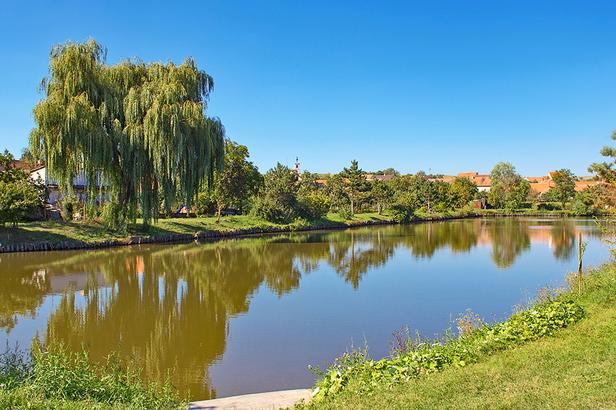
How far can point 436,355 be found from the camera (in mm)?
5742

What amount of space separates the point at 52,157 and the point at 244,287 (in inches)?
421

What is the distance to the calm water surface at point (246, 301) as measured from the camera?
7.74 m

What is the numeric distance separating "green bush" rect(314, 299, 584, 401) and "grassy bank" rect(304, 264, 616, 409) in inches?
0.5

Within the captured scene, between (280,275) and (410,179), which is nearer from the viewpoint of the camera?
(280,275)

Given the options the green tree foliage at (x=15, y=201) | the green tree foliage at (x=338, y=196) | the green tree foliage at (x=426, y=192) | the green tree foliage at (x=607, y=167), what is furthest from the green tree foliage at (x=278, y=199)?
the green tree foliage at (x=607, y=167)

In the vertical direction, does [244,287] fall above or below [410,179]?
below

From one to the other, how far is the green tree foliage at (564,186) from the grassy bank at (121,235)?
4070 centimetres

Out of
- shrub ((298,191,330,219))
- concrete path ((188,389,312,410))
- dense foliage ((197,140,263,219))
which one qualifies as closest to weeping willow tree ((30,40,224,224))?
dense foliage ((197,140,263,219))

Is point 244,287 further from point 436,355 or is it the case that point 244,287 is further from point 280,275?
point 436,355

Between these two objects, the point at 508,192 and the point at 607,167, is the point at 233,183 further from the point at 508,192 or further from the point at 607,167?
the point at 508,192

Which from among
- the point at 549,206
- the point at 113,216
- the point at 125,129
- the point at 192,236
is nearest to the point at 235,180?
the point at 192,236

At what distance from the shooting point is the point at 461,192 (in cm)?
6047

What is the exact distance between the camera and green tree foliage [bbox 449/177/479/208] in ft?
195

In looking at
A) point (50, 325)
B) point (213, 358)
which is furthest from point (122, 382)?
point (50, 325)
